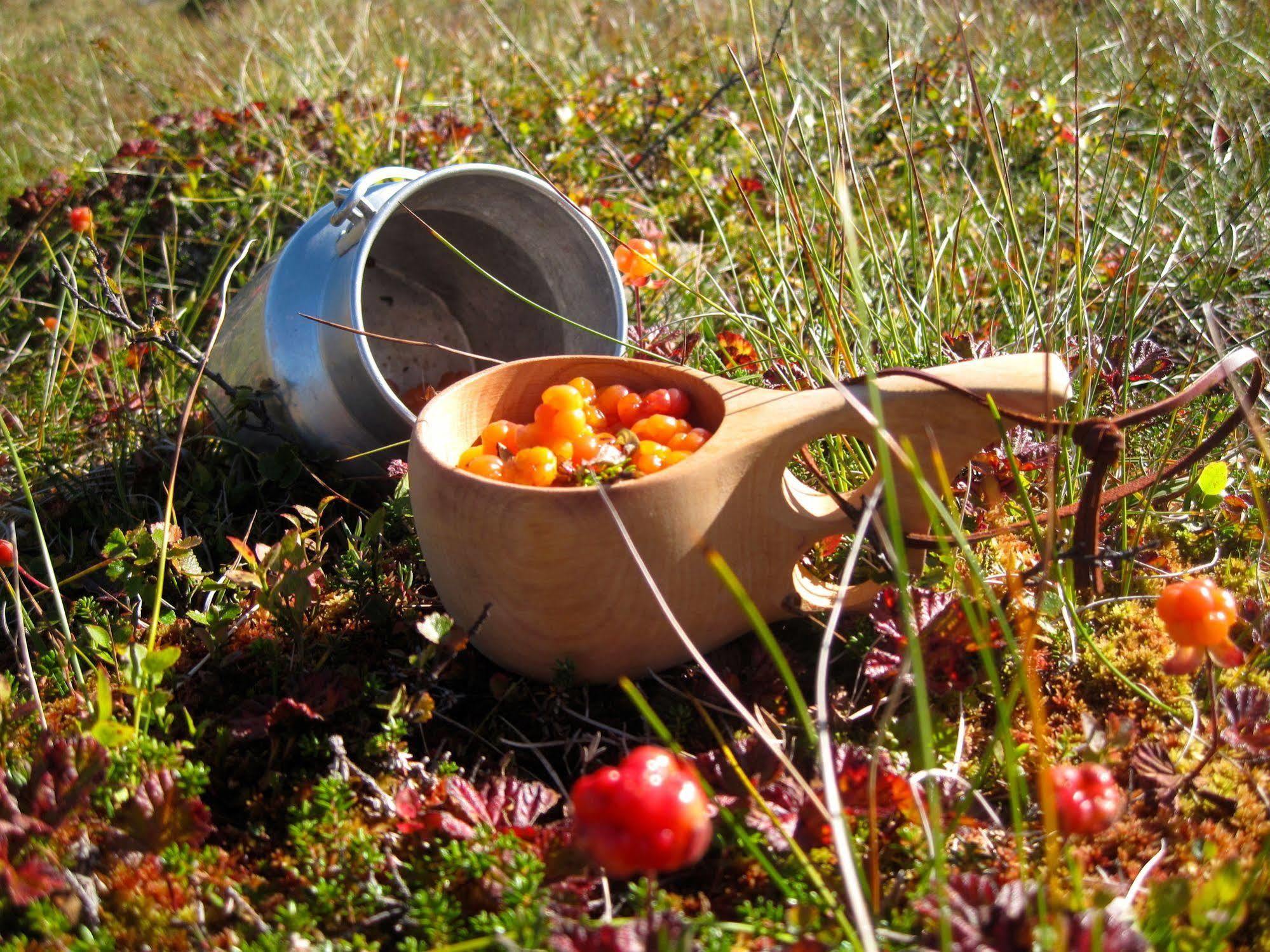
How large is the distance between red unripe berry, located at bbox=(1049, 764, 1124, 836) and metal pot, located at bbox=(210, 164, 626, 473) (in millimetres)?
898

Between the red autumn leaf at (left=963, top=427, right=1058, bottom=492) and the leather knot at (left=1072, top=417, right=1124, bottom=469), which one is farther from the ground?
the leather knot at (left=1072, top=417, right=1124, bottom=469)

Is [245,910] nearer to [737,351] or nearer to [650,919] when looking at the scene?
[650,919]

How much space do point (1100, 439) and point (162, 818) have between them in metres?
1.18

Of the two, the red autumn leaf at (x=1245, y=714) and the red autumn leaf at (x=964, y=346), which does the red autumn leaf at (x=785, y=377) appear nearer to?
the red autumn leaf at (x=964, y=346)

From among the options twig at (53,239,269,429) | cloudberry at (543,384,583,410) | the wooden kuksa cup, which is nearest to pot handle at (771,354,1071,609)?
the wooden kuksa cup

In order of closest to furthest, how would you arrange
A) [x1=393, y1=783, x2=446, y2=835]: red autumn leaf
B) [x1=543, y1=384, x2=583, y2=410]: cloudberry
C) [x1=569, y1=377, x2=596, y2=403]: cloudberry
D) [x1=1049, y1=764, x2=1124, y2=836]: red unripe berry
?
[x1=1049, y1=764, x2=1124, y2=836]: red unripe berry, [x1=393, y1=783, x2=446, y2=835]: red autumn leaf, [x1=543, y1=384, x2=583, y2=410]: cloudberry, [x1=569, y1=377, x2=596, y2=403]: cloudberry

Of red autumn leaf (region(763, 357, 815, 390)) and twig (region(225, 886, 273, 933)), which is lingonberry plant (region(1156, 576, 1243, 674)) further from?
twig (region(225, 886, 273, 933))

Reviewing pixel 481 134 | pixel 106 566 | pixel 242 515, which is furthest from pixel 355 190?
pixel 481 134

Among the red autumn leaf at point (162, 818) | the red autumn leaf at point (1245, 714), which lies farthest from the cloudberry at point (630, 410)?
the red autumn leaf at point (1245, 714)

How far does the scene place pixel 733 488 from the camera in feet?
4.19

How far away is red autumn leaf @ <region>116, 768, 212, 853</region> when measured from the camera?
1089 mm

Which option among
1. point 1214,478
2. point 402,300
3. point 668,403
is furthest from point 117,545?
point 1214,478

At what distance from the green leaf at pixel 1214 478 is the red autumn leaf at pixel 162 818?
1.50 metres

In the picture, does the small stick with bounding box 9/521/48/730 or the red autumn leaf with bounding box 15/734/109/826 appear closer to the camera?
the red autumn leaf with bounding box 15/734/109/826
